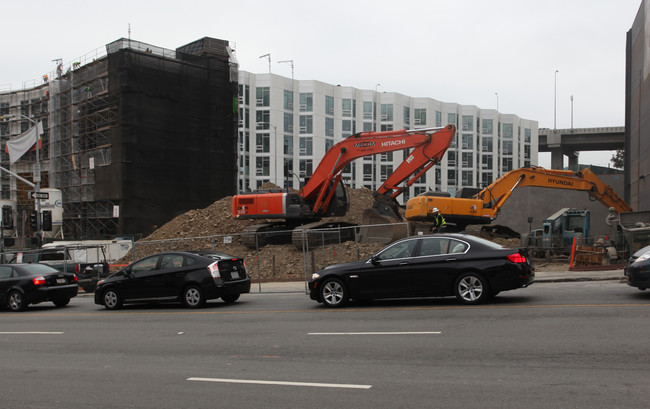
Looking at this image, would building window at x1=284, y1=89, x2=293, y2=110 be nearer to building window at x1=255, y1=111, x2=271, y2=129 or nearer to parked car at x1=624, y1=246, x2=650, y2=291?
building window at x1=255, y1=111, x2=271, y2=129

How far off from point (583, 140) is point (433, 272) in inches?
2798

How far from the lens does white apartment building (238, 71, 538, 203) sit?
7294cm

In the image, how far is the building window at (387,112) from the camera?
8400cm

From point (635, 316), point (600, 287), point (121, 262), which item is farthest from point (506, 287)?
point (121, 262)

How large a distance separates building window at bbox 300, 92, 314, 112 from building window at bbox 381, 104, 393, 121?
41.3ft

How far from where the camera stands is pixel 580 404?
18.5ft

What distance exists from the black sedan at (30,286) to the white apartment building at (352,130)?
45523 millimetres

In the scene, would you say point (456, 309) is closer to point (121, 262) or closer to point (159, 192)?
point (121, 262)

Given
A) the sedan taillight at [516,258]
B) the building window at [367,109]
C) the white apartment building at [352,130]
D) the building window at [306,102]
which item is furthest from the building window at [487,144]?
Result: the sedan taillight at [516,258]

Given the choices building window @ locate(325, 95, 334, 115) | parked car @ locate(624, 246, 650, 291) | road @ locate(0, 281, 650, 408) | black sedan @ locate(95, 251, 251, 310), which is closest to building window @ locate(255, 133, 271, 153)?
building window @ locate(325, 95, 334, 115)

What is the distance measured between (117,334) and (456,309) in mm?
6781

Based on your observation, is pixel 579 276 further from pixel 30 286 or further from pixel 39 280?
pixel 30 286

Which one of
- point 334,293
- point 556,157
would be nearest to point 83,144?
point 334,293

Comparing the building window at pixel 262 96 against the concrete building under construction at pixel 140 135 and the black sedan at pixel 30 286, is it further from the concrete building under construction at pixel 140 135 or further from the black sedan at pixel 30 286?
the black sedan at pixel 30 286
